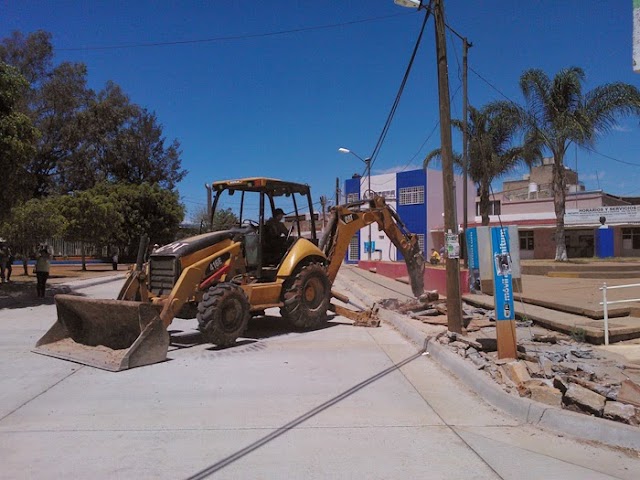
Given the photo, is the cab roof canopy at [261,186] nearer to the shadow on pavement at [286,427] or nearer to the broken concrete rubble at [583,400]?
the shadow on pavement at [286,427]

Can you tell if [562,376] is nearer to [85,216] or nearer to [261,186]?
[261,186]

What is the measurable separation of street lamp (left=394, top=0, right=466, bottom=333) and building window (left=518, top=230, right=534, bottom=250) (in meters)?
34.4

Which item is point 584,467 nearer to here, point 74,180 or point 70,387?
point 70,387

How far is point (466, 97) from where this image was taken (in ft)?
74.8

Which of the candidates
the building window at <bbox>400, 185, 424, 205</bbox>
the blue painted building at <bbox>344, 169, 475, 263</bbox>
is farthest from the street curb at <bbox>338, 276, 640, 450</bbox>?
the building window at <bbox>400, 185, 424, 205</bbox>

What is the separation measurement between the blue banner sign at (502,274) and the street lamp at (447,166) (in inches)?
85.3

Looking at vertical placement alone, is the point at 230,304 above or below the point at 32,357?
above

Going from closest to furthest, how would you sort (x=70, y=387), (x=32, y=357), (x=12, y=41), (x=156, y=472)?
(x=156, y=472), (x=70, y=387), (x=32, y=357), (x=12, y=41)

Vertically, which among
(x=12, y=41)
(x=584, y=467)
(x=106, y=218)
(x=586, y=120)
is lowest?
(x=584, y=467)

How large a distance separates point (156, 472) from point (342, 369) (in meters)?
4.07

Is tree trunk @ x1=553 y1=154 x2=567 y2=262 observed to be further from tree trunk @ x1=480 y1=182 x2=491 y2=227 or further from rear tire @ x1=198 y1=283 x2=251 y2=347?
rear tire @ x1=198 y1=283 x2=251 y2=347

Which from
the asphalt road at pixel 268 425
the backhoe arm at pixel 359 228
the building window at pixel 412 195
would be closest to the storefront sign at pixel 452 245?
the asphalt road at pixel 268 425

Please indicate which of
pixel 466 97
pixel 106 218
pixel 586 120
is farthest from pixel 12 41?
pixel 586 120

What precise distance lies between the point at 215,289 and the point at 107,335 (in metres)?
1.90
